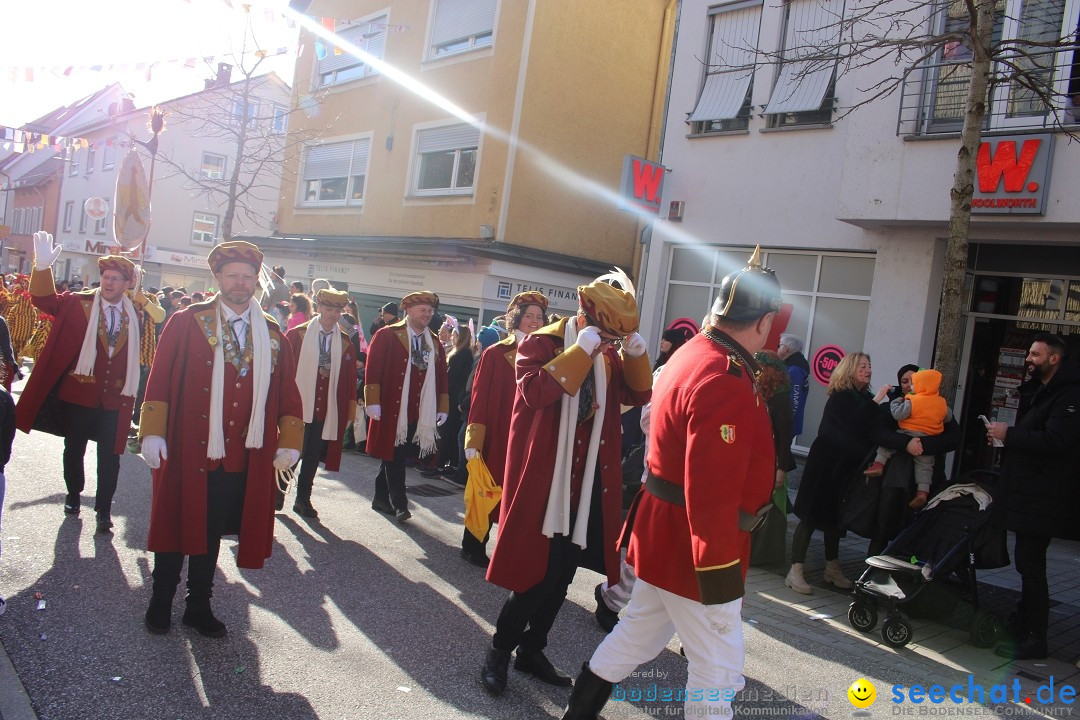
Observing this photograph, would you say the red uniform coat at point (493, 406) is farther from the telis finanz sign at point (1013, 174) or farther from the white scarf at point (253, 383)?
the telis finanz sign at point (1013, 174)

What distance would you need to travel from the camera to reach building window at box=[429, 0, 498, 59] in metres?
18.1

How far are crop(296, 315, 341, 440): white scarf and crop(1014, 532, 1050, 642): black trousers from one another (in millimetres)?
Result: 5433

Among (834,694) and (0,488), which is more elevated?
(0,488)

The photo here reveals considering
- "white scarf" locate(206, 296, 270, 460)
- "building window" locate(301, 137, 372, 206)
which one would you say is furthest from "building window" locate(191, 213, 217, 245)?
"white scarf" locate(206, 296, 270, 460)

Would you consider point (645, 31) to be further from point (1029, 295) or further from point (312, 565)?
point (312, 565)

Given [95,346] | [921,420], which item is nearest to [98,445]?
[95,346]

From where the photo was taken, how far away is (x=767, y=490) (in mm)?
3225

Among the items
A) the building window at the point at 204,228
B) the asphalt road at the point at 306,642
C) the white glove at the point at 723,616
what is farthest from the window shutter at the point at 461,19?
the building window at the point at 204,228

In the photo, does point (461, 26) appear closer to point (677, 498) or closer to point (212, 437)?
point (212, 437)

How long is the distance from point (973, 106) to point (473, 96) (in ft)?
42.2

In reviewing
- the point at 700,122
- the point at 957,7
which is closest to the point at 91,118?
the point at 700,122

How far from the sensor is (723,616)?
2996 mm

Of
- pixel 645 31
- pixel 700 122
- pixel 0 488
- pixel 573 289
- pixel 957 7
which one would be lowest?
pixel 0 488

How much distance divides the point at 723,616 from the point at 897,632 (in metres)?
3.07
